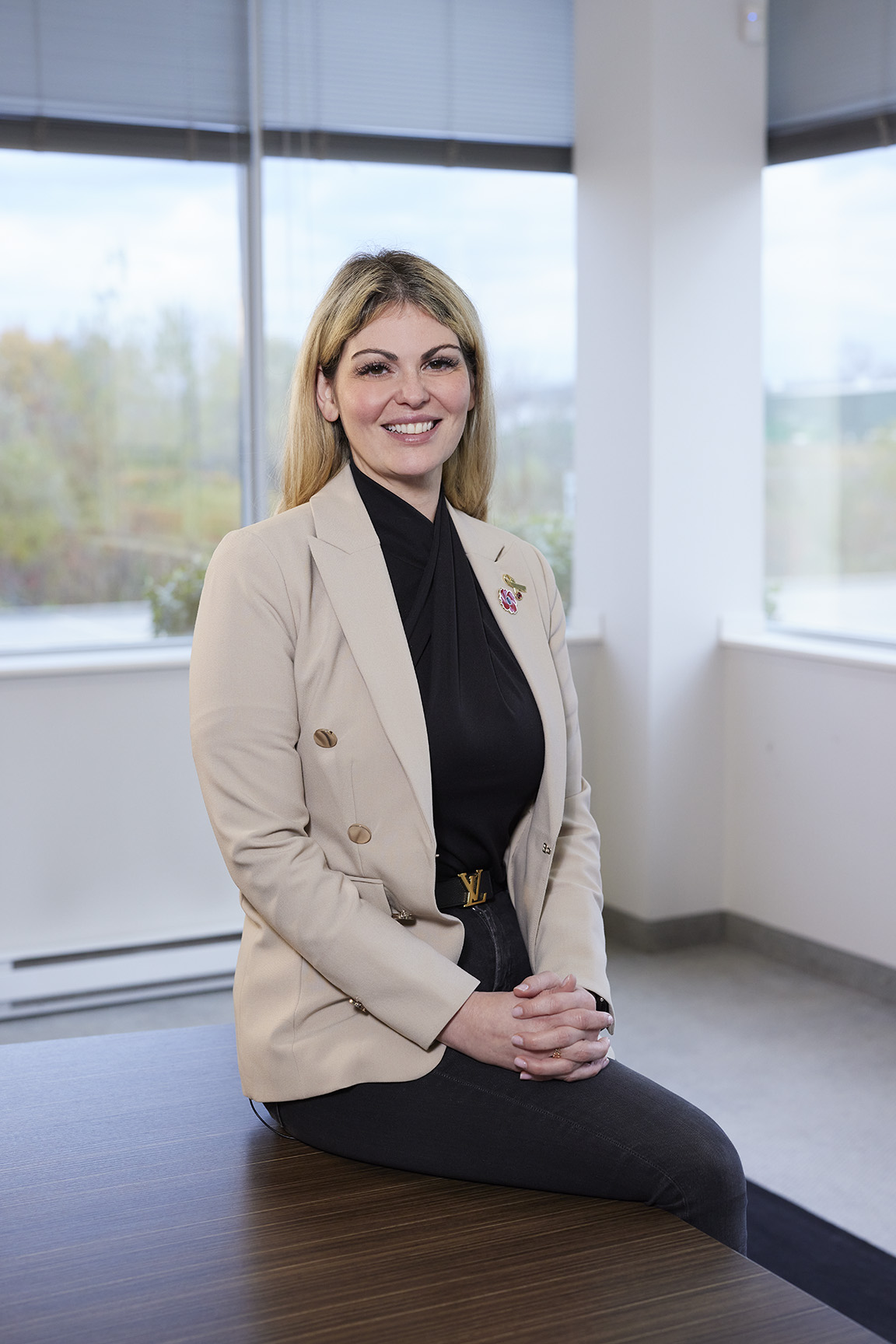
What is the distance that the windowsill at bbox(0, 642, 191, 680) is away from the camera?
357 cm

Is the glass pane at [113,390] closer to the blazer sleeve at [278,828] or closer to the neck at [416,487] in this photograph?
the neck at [416,487]

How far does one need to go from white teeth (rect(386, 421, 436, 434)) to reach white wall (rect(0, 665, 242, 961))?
6.97ft

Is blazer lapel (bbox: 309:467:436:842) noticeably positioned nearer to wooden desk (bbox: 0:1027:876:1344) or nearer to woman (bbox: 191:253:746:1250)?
woman (bbox: 191:253:746:1250)

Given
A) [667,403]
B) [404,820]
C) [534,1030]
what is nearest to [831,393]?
[667,403]

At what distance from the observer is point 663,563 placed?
3.99 meters

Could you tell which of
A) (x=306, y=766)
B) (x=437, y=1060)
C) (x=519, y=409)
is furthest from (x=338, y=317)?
(x=519, y=409)

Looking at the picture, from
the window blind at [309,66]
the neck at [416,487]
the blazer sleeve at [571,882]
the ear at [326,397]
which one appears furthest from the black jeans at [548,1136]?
the window blind at [309,66]

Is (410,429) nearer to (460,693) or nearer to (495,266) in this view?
(460,693)

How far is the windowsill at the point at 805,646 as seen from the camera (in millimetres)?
3625

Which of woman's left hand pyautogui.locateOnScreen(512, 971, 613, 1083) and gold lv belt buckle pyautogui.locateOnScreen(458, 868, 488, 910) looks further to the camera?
gold lv belt buckle pyautogui.locateOnScreen(458, 868, 488, 910)

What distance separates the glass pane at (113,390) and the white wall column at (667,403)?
1.19m

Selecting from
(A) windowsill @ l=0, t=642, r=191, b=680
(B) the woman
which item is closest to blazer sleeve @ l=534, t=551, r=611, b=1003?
(B) the woman

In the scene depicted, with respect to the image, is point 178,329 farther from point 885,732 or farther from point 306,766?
point 306,766

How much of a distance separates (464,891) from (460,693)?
257 mm
